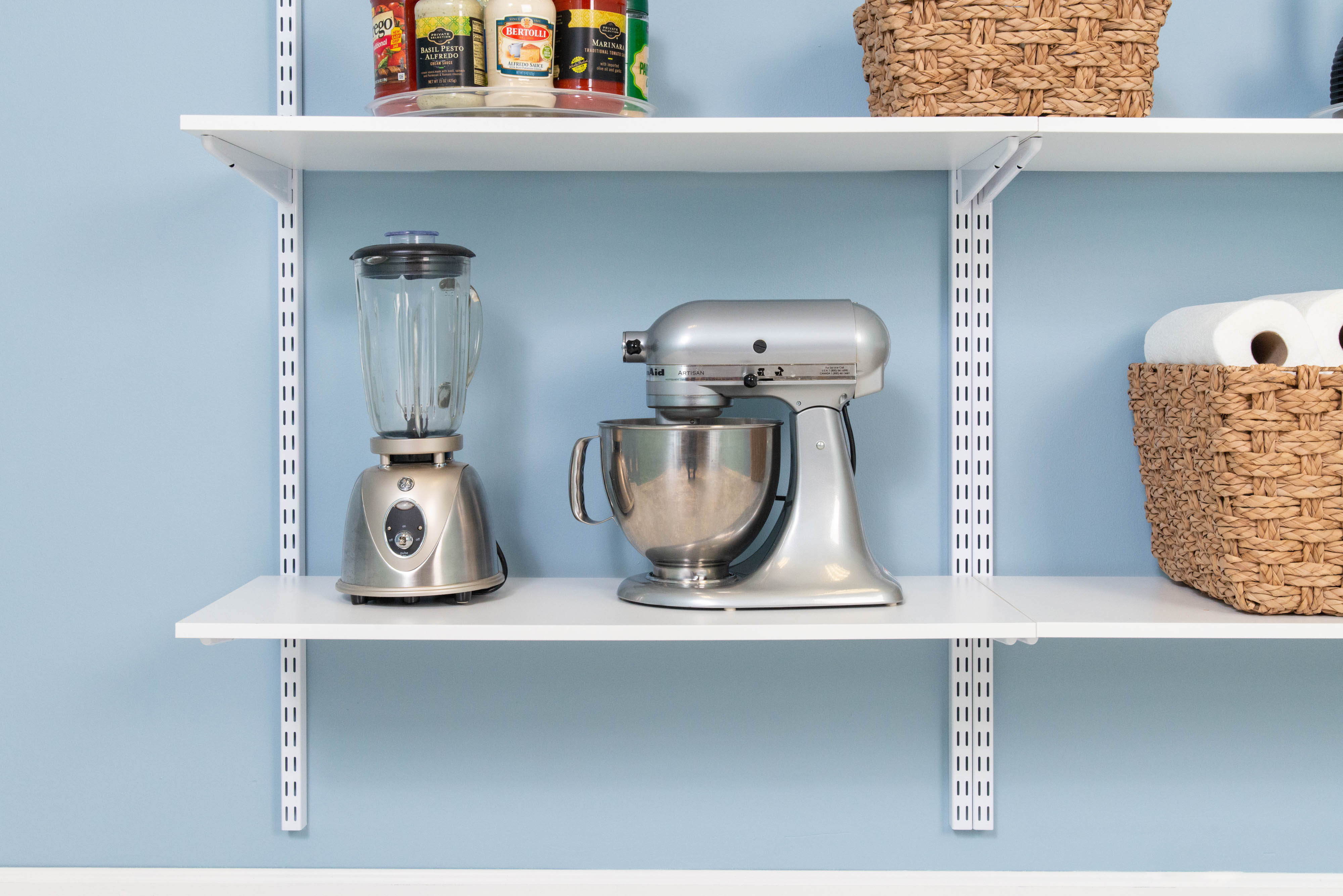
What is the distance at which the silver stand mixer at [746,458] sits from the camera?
1003 mm

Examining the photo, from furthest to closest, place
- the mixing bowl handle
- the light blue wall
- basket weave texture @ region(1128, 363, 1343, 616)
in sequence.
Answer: the light blue wall, the mixing bowl handle, basket weave texture @ region(1128, 363, 1343, 616)

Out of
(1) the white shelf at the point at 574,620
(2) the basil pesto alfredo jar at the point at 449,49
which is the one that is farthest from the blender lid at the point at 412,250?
(1) the white shelf at the point at 574,620

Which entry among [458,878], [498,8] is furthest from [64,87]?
[458,878]

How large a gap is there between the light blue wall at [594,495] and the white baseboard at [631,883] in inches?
0.6

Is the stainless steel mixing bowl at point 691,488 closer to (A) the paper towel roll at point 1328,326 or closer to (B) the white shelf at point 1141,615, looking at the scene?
(B) the white shelf at point 1141,615

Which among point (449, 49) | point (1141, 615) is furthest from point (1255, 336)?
point (449, 49)

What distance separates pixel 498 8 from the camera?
0.96 m

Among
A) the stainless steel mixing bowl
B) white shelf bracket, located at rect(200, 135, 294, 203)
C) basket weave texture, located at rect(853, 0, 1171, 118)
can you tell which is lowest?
the stainless steel mixing bowl

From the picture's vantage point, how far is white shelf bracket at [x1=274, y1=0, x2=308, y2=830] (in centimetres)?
115

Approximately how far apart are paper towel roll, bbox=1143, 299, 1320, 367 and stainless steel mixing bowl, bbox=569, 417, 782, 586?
0.41 meters

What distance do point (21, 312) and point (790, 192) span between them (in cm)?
89

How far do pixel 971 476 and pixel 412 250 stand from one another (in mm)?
662

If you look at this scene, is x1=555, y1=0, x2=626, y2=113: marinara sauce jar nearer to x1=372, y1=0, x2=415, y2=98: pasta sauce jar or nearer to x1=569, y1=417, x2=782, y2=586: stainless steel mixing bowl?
x1=372, y1=0, x2=415, y2=98: pasta sauce jar

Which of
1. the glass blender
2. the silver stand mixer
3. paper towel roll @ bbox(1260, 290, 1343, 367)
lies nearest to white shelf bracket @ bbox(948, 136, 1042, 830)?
the silver stand mixer
